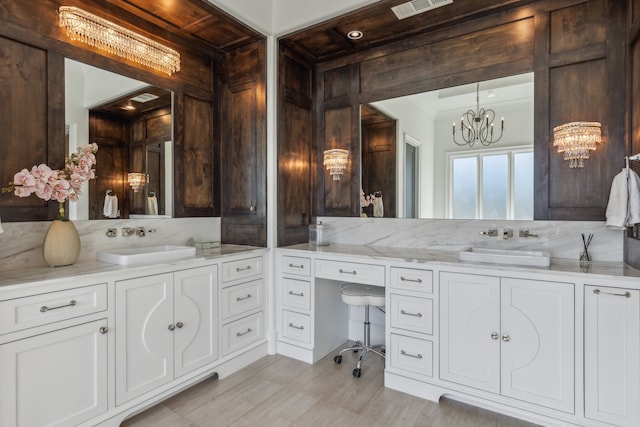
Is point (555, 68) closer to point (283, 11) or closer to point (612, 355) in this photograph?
point (612, 355)

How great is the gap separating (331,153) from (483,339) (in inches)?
79.4

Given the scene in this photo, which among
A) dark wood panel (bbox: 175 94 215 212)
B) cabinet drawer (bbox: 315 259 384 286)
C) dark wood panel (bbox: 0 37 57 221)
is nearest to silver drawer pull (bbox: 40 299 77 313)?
dark wood panel (bbox: 0 37 57 221)

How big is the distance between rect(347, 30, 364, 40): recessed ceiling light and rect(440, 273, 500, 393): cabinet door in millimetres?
2119

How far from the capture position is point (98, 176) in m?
2.46

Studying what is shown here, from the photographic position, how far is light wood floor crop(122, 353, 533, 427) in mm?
2090

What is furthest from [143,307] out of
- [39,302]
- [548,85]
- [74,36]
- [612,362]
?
[548,85]

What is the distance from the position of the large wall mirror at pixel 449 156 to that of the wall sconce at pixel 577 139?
0.66 ft

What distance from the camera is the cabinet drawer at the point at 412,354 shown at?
2.32 meters

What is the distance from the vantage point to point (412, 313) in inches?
93.7

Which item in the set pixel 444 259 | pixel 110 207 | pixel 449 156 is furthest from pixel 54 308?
pixel 449 156

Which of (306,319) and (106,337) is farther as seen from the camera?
(306,319)

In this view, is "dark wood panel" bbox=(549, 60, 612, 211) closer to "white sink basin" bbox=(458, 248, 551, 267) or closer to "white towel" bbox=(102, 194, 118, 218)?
"white sink basin" bbox=(458, 248, 551, 267)

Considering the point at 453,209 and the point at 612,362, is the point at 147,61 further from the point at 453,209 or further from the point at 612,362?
the point at 612,362

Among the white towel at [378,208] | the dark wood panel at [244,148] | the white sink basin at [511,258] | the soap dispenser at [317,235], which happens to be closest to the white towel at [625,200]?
the white sink basin at [511,258]
